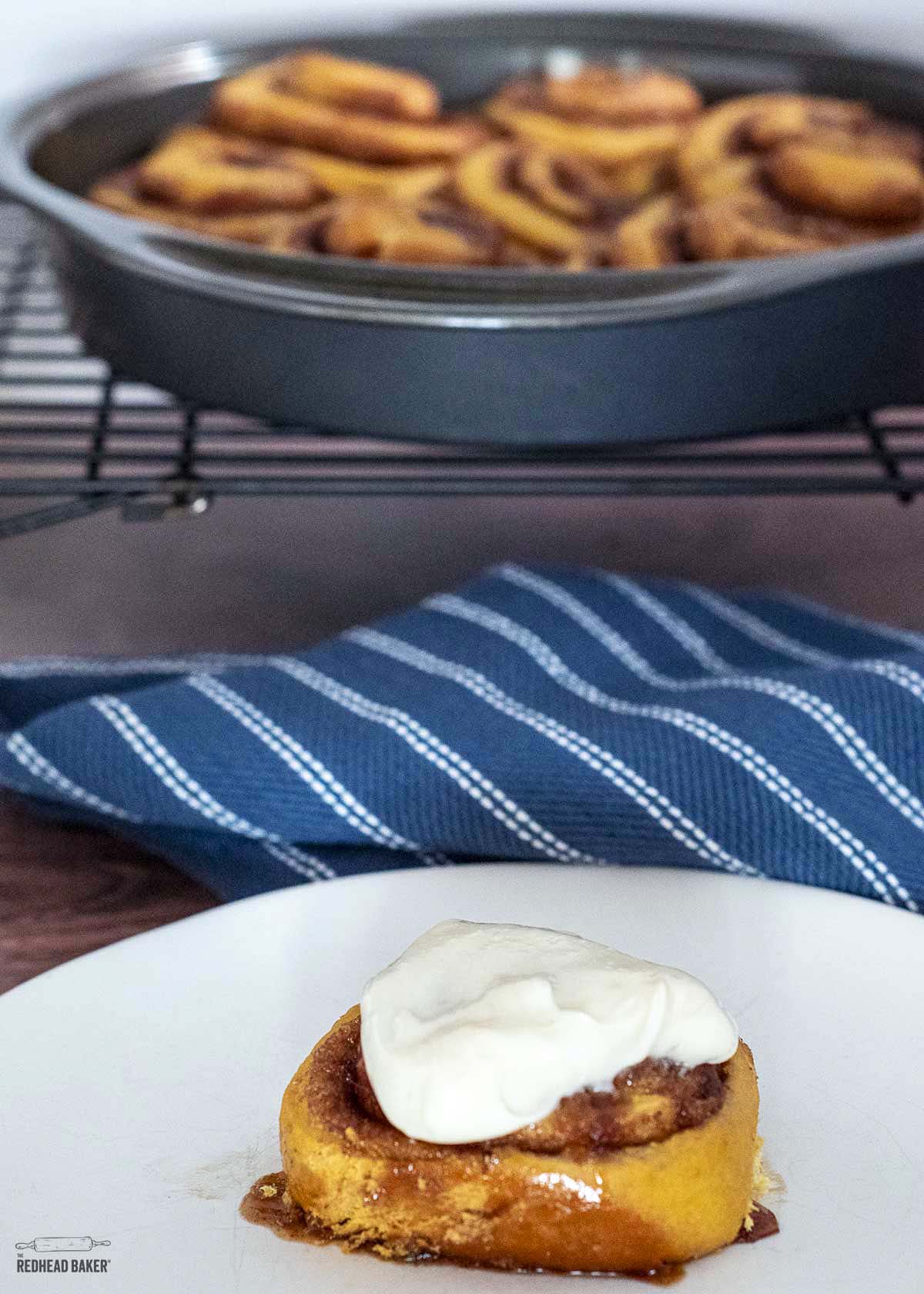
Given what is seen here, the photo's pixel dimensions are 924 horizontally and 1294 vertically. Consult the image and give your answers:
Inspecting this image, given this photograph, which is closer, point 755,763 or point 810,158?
point 755,763

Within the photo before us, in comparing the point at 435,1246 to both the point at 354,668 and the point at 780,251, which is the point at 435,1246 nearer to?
the point at 354,668

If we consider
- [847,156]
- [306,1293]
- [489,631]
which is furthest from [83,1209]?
[847,156]

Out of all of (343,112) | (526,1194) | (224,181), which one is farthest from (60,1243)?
(343,112)

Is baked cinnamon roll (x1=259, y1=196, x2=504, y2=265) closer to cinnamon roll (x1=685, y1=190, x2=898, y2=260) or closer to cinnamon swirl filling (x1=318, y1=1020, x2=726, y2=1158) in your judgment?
cinnamon roll (x1=685, y1=190, x2=898, y2=260)

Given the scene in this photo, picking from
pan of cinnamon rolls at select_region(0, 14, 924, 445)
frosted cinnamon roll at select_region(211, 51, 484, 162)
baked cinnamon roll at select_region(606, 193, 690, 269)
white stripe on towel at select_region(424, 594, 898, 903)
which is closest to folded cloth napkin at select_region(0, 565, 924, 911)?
white stripe on towel at select_region(424, 594, 898, 903)

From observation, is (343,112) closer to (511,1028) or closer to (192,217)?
(192,217)

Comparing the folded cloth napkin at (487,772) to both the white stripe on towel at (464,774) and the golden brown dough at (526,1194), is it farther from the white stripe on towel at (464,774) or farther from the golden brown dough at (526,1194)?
the golden brown dough at (526,1194)
